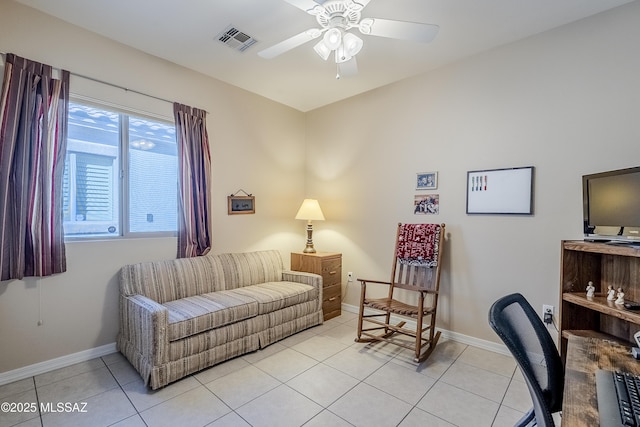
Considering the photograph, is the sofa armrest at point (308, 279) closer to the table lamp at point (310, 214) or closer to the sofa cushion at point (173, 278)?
the table lamp at point (310, 214)

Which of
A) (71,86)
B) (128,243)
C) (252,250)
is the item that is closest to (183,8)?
(71,86)

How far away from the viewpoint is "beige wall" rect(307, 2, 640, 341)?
2.19m

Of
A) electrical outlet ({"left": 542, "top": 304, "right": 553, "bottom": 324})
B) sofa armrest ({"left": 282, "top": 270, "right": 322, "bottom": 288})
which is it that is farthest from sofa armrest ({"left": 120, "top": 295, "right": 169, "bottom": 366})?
electrical outlet ({"left": 542, "top": 304, "right": 553, "bottom": 324})

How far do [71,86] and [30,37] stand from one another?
37 cm

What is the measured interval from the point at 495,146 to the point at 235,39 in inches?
97.6

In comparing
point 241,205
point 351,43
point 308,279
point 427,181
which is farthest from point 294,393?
point 351,43

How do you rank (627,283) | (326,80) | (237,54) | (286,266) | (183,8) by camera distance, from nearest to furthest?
(627,283), (183,8), (237,54), (326,80), (286,266)

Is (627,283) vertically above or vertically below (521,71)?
below

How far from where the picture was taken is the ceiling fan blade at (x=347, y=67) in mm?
2191

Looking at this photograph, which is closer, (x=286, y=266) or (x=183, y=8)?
(x=183, y=8)

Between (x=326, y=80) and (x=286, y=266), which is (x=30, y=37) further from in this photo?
(x=286, y=266)

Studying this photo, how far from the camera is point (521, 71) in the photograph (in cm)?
254

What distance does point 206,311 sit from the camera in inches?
92.8

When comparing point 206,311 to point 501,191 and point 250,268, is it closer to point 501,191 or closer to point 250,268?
point 250,268
